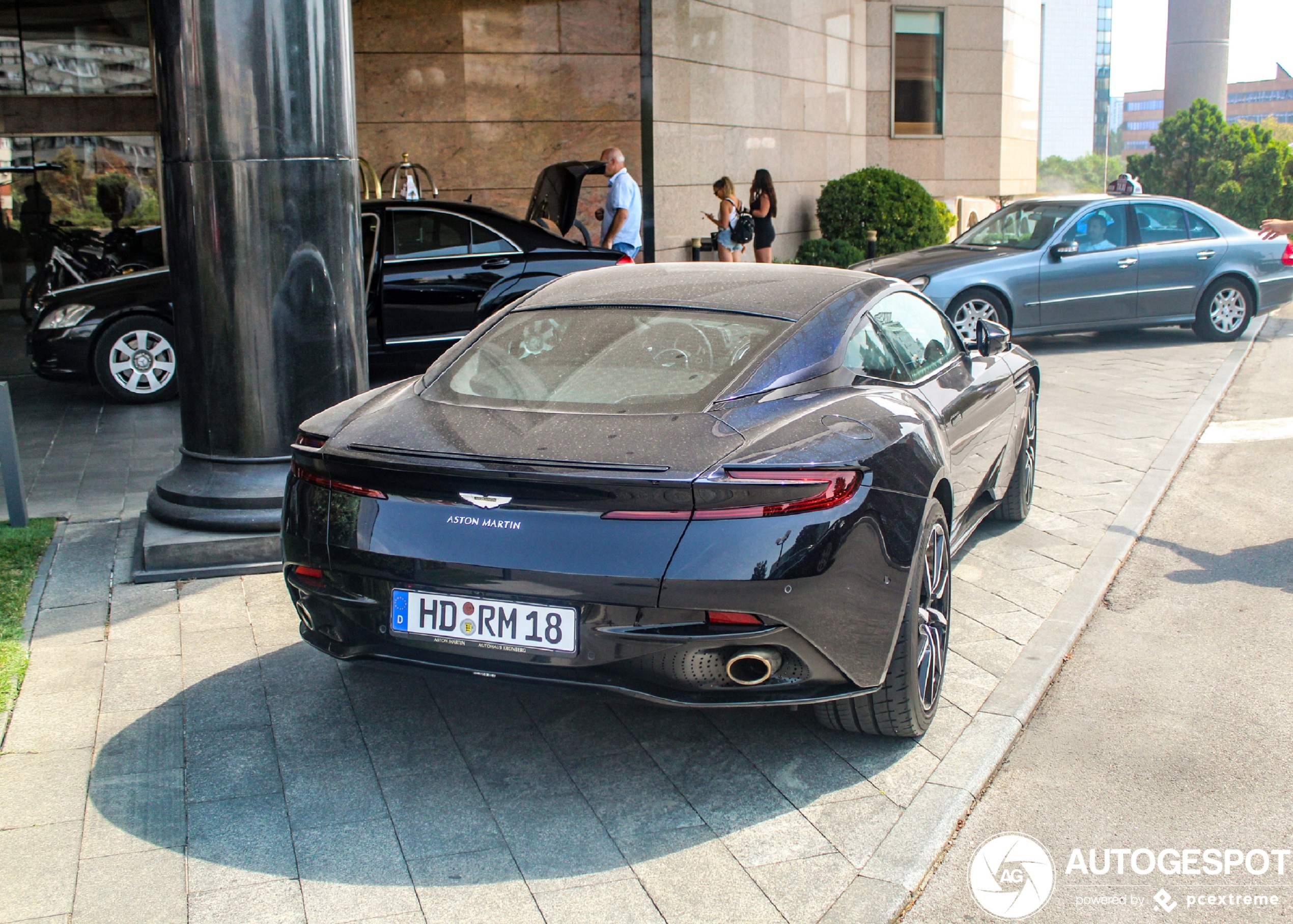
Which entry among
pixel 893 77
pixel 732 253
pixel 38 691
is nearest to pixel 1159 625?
pixel 38 691

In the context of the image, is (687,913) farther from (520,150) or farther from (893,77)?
(893,77)

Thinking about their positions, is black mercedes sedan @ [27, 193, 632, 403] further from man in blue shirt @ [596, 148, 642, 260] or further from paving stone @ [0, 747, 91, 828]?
paving stone @ [0, 747, 91, 828]

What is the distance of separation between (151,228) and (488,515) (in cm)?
1395

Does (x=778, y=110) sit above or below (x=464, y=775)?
above

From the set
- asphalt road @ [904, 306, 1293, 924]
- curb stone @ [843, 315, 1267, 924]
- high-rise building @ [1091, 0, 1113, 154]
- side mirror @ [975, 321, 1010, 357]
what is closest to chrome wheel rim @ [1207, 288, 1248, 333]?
curb stone @ [843, 315, 1267, 924]

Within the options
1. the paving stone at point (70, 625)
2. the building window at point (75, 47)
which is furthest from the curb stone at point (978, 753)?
the building window at point (75, 47)

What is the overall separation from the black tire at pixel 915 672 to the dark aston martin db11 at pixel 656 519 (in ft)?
0.04

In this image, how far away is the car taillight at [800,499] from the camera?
323 cm

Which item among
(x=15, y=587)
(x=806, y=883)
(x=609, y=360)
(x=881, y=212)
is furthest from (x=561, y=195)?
(x=806, y=883)

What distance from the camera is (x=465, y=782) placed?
3.59 meters

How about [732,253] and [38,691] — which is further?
[732,253]

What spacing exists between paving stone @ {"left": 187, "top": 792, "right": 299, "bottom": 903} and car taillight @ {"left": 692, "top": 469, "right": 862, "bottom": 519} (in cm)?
139

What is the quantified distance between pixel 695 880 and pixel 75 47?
15.8 metres

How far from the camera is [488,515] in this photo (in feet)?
10.9
